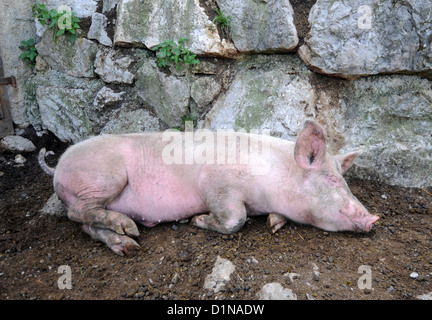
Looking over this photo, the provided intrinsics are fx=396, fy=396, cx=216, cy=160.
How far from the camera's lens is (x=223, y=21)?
3.94 metres

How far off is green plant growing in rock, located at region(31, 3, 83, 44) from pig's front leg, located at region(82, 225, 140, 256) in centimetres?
242

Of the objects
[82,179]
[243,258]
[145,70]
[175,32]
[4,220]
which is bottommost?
[4,220]

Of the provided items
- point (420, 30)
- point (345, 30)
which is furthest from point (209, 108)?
point (420, 30)

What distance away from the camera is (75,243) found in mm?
3143

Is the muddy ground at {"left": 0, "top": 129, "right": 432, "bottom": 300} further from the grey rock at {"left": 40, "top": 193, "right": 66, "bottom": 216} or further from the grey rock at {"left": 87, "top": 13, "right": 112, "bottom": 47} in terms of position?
the grey rock at {"left": 87, "top": 13, "right": 112, "bottom": 47}

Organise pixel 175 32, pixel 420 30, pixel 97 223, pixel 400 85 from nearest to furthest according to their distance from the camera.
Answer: pixel 97 223
pixel 420 30
pixel 400 85
pixel 175 32

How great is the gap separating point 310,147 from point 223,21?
5.66ft

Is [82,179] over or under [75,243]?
over

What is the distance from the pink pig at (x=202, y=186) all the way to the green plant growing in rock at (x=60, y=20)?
168 cm

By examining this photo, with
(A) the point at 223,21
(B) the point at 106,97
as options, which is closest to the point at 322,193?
(A) the point at 223,21

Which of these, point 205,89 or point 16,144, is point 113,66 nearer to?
point 205,89

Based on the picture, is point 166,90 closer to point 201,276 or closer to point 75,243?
point 75,243

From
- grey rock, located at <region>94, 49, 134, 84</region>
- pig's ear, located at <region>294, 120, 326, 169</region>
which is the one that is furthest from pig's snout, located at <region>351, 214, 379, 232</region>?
grey rock, located at <region>94, 49, 134, 84</region>

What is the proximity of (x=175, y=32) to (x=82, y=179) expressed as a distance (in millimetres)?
1838
